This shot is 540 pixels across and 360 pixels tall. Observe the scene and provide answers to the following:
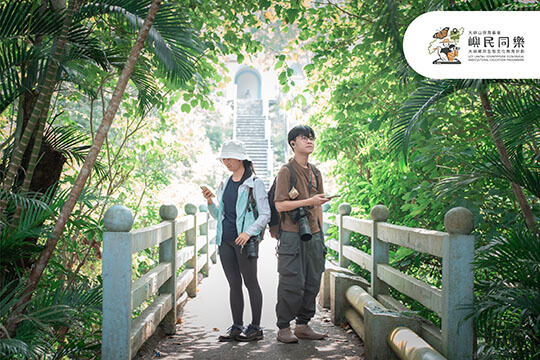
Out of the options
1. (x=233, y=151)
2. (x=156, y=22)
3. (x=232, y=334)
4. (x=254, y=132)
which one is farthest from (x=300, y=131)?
(x=254, y=132)

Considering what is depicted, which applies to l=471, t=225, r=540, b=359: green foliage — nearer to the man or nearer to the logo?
the logo

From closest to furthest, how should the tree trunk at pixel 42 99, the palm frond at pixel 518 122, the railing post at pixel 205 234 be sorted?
the palm frond at pixel 518 122 < the tree trunk at pixel 42 99 < the railing post at pixel 205 234

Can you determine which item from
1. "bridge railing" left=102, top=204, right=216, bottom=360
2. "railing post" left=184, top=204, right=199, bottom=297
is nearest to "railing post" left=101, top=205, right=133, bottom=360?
"bridge railing" left=102, top=204, right=216, bottom=360

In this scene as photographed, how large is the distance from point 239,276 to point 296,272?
572mm

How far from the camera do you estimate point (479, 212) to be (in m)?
4.09

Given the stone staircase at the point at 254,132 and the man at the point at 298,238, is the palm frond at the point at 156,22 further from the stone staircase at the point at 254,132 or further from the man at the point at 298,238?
the stone staircase at the point at 254,132

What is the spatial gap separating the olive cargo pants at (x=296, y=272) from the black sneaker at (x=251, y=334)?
0.90 feet

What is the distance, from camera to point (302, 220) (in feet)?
15.5

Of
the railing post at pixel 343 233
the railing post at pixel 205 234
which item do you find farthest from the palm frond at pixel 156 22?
the railing post at pixel 205 234

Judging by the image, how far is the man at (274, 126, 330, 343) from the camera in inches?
188

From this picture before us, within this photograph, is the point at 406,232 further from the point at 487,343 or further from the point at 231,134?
the point at 231,134

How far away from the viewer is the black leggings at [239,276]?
16.3 ft

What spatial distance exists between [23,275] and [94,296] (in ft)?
1.64

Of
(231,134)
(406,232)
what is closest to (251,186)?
(406,232)
